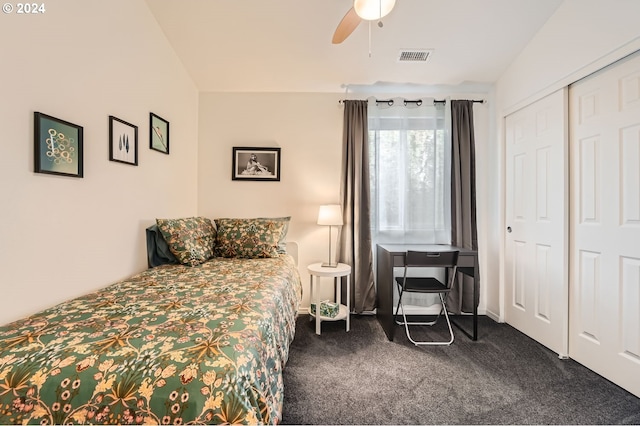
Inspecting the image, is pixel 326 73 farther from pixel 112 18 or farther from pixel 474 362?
pixel 474 362

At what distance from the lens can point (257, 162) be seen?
306 centimetres

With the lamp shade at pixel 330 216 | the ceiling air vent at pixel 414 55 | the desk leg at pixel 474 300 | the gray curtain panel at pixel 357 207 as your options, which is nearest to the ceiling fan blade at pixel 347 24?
the ceiling air vent at pixel 414 55

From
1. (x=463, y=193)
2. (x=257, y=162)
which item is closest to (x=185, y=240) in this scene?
(x=257, y=162)

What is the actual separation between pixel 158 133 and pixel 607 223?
3.43 metres

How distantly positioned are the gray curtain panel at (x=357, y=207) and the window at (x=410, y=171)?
4.3 inches

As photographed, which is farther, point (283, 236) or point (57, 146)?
point (283, 236)

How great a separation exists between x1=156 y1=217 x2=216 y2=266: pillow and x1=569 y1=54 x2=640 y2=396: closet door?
115 inches

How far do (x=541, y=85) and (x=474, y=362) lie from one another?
2.35 m

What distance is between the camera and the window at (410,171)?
299 centimetres

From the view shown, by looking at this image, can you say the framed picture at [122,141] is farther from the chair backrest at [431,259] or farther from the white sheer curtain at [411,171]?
the chair backrest at [431,259]

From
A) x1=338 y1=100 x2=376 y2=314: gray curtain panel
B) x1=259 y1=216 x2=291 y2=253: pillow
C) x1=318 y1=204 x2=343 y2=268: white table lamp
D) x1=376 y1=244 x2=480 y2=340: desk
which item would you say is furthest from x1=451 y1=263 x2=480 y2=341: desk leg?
x1=259 y1=216 x2=291 y2=253: pillow

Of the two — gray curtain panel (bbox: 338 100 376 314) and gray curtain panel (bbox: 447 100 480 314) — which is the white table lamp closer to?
gray curtain panel (bbox: 338 100 376 314)

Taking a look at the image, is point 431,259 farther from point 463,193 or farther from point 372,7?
point 372,7

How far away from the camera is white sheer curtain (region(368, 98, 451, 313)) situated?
2.99m
